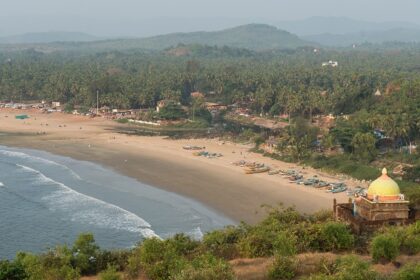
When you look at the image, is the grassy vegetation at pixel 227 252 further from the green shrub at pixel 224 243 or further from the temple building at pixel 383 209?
the temple building at pixel 383 209

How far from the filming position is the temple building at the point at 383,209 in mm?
27156

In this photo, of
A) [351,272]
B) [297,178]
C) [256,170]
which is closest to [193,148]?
[256,170]

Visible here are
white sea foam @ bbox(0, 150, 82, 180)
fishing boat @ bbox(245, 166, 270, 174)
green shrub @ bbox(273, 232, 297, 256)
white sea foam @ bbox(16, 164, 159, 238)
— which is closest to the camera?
green shrub @ bbox(273, 232, 297, 256)

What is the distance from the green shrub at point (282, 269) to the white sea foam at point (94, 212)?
1861cm

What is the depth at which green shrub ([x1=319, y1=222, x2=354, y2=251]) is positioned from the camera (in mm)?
25797

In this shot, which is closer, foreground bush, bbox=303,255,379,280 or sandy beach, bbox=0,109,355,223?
foreground bush, bbox=303,255,379,280

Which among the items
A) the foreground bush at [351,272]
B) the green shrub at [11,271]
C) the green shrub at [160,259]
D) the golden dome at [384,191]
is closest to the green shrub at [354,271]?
the foreground bush at [351,272]

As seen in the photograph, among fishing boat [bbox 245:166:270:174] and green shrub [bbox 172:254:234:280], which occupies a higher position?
green shrub [bbox 172:254:234:280]

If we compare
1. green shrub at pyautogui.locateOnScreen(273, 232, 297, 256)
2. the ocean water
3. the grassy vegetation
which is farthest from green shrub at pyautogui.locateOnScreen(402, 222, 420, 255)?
the ocean water

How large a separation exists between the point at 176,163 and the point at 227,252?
38.0 meters

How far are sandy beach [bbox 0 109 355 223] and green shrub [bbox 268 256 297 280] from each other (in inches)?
846

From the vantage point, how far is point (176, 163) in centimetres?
6431

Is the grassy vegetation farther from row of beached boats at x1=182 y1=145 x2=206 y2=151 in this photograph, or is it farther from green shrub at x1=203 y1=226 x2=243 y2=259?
row of beached boats at x1=182 y1=145 x2=206 y2=151

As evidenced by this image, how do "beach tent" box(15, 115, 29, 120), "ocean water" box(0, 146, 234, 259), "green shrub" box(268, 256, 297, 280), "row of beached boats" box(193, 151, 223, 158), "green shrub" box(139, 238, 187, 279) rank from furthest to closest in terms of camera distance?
"beach tent" box(15, 115, 29, 120), "row of beached boats" box(193, 151, 223, 158), "ocean water" box(0, 146, 234, 259), "green shrub" box(139, 238, 187, 279), "green shrub" box(268, 256, 297, 280)
